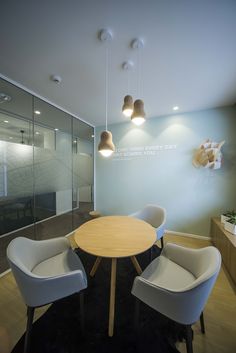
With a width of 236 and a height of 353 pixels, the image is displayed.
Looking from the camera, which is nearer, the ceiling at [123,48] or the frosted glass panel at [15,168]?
the ceiling at [123,48]

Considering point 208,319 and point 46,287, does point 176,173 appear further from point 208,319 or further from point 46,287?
point 46,287

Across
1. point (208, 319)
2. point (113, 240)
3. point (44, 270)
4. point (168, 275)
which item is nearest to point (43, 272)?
point (44, 270)

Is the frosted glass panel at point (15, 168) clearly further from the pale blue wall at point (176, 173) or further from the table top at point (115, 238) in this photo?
the pale blue wall at point (176, 173)

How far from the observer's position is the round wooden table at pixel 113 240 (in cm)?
123

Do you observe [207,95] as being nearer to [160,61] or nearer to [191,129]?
[191,129]

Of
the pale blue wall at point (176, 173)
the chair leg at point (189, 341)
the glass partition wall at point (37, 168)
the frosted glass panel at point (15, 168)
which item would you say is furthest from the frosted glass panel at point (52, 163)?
the chair leg at point (189, 341)

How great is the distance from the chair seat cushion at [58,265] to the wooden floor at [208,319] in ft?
1.31

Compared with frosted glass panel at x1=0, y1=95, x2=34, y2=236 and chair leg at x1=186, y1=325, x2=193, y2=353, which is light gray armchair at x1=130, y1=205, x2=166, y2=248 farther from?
frosted glass panel at x1=0, y1=95, x2=34, y2=236

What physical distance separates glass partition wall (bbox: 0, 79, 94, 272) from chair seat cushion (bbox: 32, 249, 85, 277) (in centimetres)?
117

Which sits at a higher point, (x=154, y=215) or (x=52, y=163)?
(x=52, y=163)

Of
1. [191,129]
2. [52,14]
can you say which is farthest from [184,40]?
[191,129]

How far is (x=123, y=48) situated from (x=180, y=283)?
7.79 ft

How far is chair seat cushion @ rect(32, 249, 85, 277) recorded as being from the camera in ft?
4.24

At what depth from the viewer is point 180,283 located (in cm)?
117
